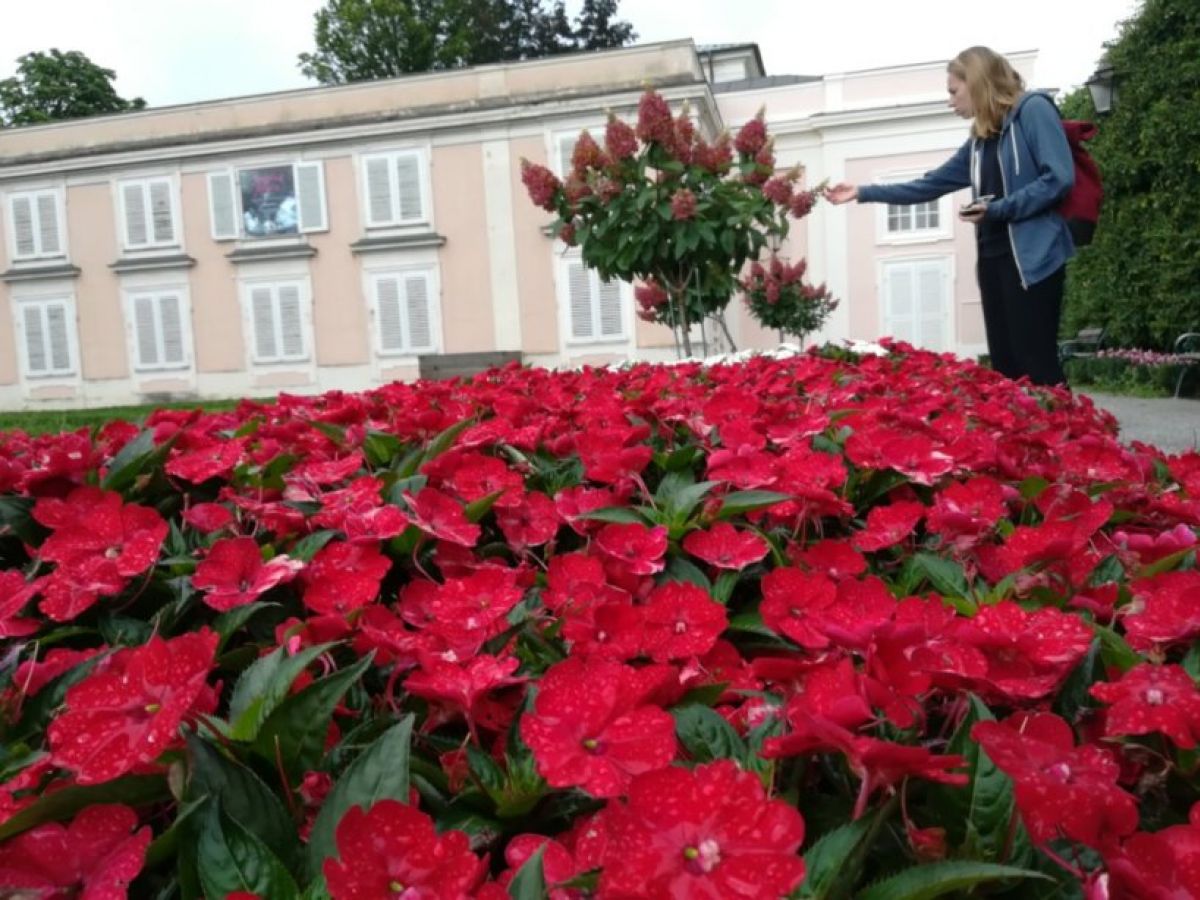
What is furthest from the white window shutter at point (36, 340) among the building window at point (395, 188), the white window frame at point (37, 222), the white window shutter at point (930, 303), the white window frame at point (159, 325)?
the white window shutter at point (930, 303)

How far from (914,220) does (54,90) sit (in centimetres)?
2489

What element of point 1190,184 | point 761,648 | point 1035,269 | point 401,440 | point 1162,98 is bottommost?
point 761,648

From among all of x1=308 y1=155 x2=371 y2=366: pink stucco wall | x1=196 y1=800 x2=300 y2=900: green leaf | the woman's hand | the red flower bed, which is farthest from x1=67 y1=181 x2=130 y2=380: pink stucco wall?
x1=196 y1=800 x2=300 y2=900: green leaf

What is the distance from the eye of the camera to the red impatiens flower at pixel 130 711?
497 mm

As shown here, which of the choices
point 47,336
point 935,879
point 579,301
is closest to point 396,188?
point 579,301

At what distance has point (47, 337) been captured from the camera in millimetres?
18234

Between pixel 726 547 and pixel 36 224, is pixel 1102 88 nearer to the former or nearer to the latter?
pixel 726 547

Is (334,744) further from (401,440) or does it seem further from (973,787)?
(401,440)

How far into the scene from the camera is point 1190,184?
953cm

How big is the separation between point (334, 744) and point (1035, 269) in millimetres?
3261

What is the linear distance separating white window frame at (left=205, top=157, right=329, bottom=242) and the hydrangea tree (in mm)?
13339

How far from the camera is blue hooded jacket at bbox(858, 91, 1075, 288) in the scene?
10.4 ft

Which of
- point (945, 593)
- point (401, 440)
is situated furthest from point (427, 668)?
point (401, 440)

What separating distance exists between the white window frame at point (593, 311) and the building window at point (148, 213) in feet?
25.1
